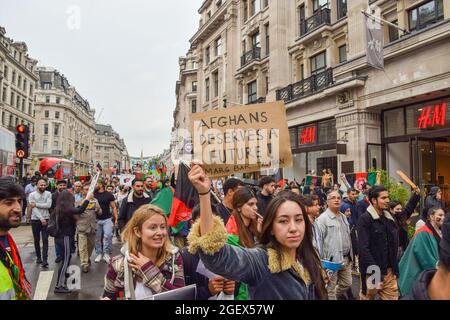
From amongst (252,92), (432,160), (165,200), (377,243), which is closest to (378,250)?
(377,243)

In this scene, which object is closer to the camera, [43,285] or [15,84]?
[43,285]

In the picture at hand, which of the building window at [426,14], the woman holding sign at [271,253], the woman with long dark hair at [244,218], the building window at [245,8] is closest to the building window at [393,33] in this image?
the building window at [426,14]

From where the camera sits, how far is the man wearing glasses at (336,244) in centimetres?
480

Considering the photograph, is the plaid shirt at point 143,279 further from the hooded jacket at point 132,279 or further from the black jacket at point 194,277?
the black jacket at point 194,277

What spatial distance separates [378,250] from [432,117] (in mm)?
11453

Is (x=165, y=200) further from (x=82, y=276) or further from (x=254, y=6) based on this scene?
(x=254, y=6)

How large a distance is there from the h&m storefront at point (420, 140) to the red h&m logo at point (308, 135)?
417 centimetres

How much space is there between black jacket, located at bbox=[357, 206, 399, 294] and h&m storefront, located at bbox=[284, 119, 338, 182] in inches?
488

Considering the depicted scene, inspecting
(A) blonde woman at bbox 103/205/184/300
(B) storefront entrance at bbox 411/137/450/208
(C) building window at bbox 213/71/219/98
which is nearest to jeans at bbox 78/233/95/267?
(A) blonde woman at bbox 103/205/184/300

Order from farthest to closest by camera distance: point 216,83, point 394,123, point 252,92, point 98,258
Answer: point 216,83 < point 252,92 < point 394,123 < point 98,258

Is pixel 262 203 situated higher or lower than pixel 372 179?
lower

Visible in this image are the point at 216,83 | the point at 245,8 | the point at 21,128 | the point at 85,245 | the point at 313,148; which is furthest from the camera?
the point at 216,83

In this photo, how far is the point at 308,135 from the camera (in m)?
19.9

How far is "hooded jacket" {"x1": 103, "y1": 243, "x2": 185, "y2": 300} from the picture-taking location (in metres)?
2.29
